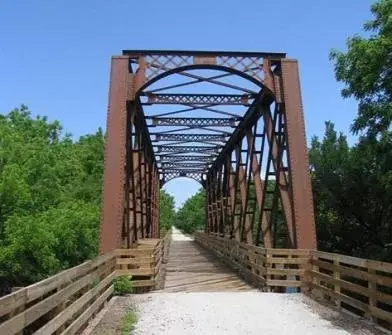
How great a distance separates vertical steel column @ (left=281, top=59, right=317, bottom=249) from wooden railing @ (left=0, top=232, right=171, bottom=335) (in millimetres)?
3635

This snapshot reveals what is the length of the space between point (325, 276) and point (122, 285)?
4.16 m

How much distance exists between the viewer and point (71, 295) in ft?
21.7

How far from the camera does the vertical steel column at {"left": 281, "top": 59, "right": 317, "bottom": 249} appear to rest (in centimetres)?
1232

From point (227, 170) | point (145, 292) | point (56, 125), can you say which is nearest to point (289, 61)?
point (145, 292)

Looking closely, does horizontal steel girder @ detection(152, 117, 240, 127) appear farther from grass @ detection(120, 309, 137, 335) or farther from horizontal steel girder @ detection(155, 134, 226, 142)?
grass @ detection(120, 309, 137, 335)

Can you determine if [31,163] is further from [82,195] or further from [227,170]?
[227,170]

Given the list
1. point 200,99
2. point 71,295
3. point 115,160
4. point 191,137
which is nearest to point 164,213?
point 191,137

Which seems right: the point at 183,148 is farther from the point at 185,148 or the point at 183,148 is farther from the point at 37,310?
the point at 37,310

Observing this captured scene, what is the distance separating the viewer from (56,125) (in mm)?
37156

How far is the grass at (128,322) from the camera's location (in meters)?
7.05

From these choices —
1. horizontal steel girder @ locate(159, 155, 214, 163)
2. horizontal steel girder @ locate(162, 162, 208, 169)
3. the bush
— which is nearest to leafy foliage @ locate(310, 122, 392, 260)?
the bush

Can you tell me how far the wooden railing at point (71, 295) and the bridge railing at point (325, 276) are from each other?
276cm

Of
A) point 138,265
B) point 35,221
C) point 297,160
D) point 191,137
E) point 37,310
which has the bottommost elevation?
point 37,310

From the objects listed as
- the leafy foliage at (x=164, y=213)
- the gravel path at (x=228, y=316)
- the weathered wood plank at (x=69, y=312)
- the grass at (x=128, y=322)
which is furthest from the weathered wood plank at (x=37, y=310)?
the leafy foliage at (x=164, y=213)
